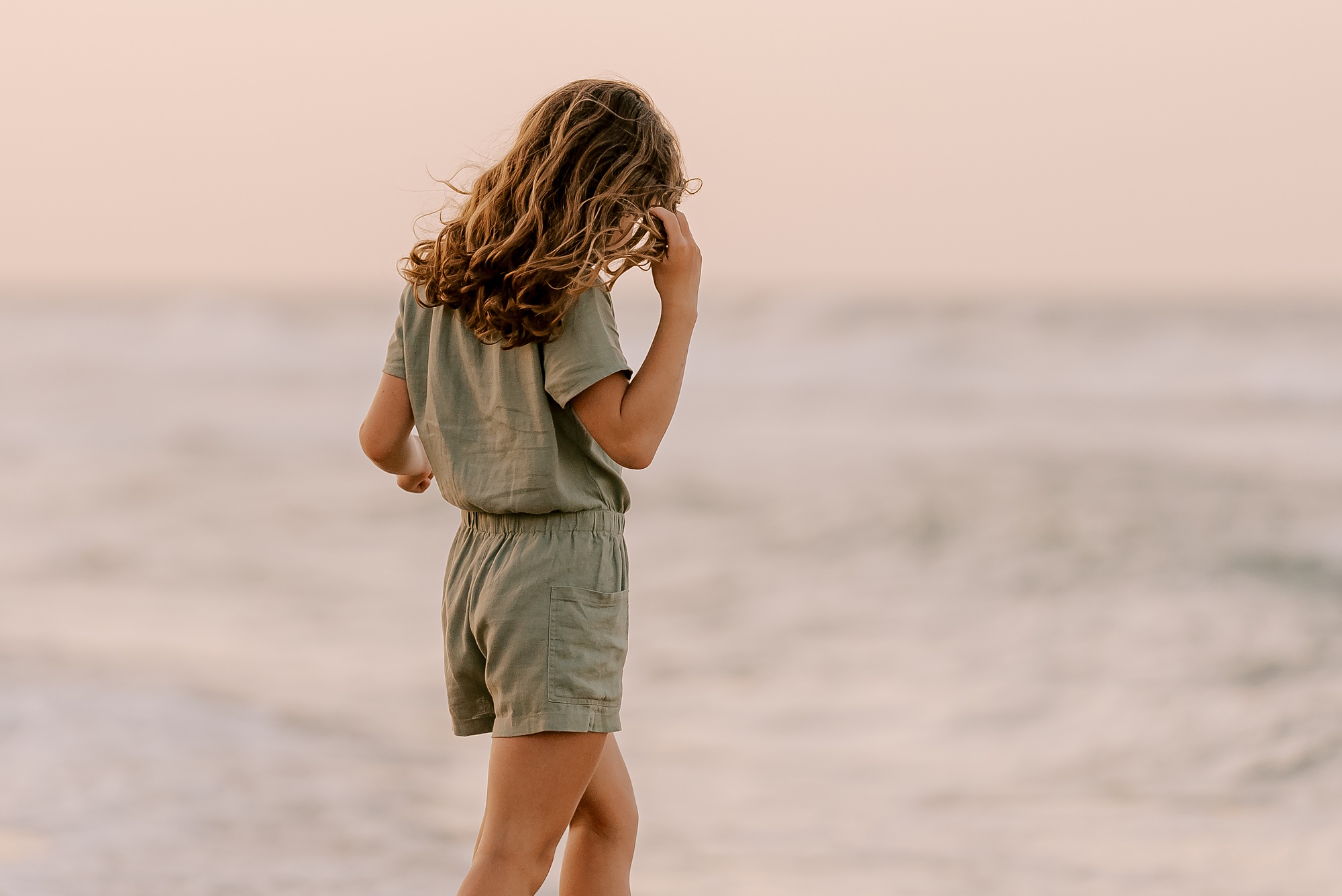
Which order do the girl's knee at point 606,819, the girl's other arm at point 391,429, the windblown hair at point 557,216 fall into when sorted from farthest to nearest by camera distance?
the girl's knee at point 606,819
the girl's other arm at point 391,429
the windblown hair at point 557,216

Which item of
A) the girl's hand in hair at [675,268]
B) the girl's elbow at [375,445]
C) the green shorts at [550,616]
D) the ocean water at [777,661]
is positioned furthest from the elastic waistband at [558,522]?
the ocean water at [777,661]

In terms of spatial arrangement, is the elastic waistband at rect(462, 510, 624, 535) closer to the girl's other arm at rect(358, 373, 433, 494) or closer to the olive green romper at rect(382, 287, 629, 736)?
the olive green romper at rect(382, 287, 629, 736)

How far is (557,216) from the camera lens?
1.80 metres

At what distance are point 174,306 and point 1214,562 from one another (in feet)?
60.3

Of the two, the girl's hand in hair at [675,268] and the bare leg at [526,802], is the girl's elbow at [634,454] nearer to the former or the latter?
the girl's hand in hair at [675,268]

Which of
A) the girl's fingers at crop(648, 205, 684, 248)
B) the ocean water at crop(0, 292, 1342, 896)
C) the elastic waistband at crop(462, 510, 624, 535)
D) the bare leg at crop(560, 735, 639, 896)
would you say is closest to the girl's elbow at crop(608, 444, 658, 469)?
the elastic waistband at crop(462, 510, 624, 535)

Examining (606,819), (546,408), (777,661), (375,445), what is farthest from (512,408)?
(777,661)

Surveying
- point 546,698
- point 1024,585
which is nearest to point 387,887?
point 546,698

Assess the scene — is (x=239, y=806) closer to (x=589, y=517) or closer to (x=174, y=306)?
(x=589, y=517)

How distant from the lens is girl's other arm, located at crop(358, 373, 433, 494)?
1.98 metres

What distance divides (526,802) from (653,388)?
0.60 meters

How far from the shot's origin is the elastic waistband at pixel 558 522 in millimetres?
1856

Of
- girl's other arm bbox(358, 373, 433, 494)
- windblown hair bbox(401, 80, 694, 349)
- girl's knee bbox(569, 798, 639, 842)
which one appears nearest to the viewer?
windblown hair bbox(401, 80, 694, 349)

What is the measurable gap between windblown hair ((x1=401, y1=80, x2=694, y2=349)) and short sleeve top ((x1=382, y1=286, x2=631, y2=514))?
0.04m
